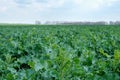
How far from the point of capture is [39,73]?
3.07 m

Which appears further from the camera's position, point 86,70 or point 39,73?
point 86,70

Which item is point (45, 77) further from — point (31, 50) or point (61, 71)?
point (31, 50)

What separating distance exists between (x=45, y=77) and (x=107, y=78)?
63 centimetres

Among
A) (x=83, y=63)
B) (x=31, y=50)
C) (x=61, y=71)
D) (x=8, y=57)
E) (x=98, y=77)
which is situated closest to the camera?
(x=61, y=71)

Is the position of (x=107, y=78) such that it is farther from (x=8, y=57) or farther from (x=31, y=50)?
(x=31, y=50)

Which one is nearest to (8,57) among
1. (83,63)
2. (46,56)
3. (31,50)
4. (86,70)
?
(46,56)

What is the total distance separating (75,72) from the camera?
3.12m

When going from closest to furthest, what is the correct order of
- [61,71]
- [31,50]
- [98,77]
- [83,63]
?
1. [61,71]
2. [98,77]
3. [83,63]
4. [31,50]

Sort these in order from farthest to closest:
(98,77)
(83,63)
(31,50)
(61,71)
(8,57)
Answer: (31,50), (8,57), (83,63), (98,77), (61,71)

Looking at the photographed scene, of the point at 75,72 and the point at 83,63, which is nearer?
the point at 75,72

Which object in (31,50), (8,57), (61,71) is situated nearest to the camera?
(61,71)

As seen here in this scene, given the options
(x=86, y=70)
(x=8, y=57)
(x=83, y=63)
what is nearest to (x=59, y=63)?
(x=86, y=70)

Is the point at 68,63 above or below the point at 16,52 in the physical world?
above

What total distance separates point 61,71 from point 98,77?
0.45m
